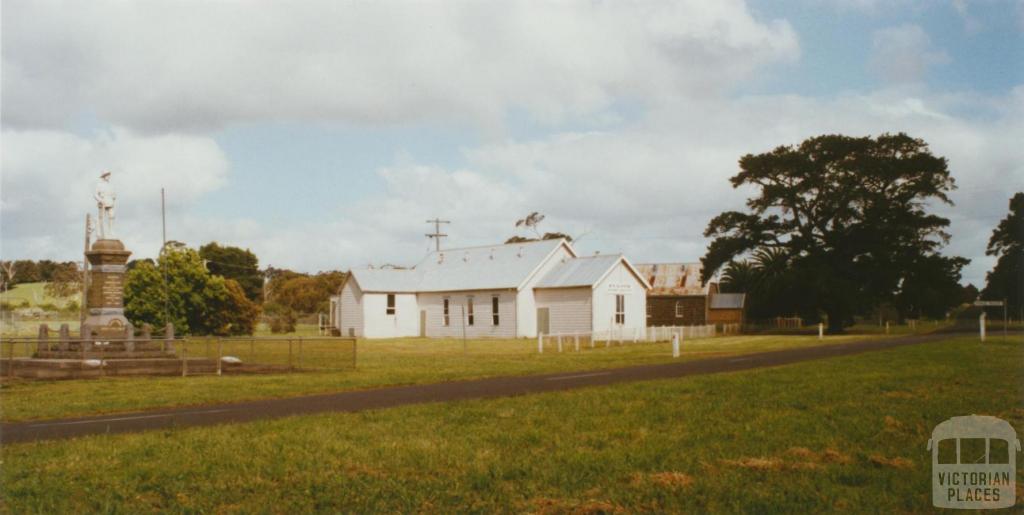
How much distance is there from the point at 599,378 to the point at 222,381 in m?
9.47

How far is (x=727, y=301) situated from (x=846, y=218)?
2588 centimetres

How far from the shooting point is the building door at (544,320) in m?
54.8

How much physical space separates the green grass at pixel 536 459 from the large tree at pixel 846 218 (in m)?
47.0

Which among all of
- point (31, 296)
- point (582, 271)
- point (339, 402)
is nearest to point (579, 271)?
point (582, 271)

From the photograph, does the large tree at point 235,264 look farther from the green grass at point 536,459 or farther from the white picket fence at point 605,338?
the green grass at point 536,459

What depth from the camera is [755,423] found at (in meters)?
12.3

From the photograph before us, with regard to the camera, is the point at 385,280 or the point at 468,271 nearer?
the point at 468,271

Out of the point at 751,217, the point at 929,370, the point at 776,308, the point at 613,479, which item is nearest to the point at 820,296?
the point at 751,217

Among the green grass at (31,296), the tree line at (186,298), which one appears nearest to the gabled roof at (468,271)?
the tree line at (186,298)

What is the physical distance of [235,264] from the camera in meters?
88.6

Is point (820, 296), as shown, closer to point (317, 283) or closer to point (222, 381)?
point (222, 381)

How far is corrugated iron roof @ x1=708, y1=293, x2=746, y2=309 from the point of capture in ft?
279

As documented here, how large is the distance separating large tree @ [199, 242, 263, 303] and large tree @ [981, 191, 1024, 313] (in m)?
71.5

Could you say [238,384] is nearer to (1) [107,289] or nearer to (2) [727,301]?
(1) [107,289]
